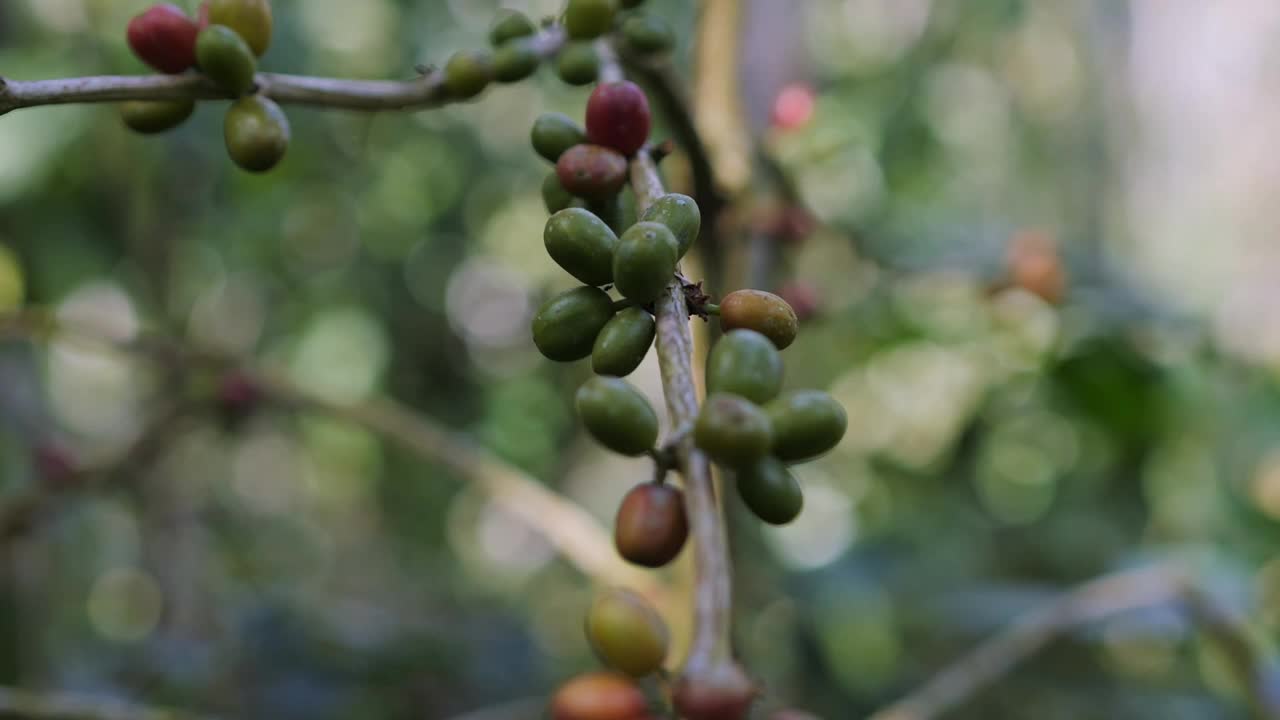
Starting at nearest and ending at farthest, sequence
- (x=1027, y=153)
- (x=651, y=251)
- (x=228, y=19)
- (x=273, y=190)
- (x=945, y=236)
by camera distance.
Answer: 1. (x=651, y=251)
2. (x=228, y=19)
3. (x=945, y=236)
4. (x=273, y=190)
5. (x=1027, y=153)

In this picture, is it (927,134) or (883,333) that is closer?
(883,333)

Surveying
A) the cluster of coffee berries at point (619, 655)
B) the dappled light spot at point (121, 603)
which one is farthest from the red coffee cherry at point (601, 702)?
the dappled light spot at point (121, 603)

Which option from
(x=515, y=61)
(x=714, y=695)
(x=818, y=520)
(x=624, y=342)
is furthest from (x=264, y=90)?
(x=818, y=520)

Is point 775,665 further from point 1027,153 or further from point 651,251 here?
point 1027,153

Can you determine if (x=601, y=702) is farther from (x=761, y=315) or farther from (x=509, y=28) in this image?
(x=509, y=28)

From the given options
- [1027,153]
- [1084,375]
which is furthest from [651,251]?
[1027,153]

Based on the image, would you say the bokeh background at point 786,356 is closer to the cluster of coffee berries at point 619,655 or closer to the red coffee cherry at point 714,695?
the cluster of coffee berries at point 619,655

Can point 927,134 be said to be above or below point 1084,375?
above
